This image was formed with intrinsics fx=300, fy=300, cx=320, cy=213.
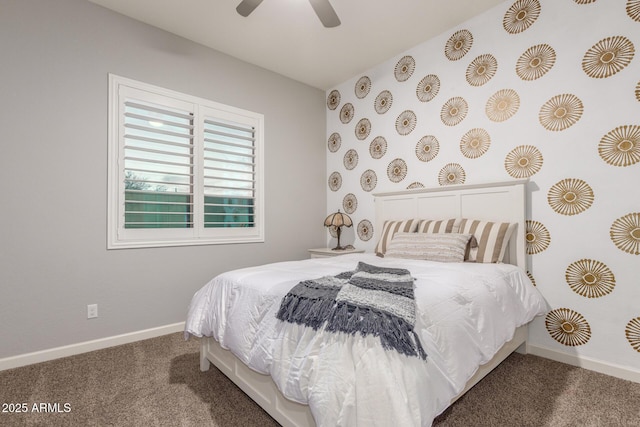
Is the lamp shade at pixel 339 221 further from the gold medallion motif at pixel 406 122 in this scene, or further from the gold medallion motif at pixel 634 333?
the gold medallion motif at pixel 634 333

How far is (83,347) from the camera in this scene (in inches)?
94.3

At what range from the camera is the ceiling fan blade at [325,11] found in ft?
6.37

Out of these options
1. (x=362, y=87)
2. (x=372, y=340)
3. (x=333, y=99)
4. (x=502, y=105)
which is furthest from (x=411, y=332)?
(x=333, y=99)

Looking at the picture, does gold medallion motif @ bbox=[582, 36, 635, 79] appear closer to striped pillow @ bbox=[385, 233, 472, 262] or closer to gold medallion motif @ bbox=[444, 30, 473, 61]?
gold medallion motif @ bbox=[444, 30, 473, 61]

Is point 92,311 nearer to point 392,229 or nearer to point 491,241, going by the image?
point 392,229

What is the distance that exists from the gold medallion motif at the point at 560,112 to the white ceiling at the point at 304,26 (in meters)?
1.04

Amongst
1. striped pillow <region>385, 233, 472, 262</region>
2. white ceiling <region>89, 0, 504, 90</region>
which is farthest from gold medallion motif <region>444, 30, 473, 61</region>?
striped pillow <region>385, 233, 472, 262</region>

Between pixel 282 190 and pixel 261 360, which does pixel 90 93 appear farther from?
pixel 261 360

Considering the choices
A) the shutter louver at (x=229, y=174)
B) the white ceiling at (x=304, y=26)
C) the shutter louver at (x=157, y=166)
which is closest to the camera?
the white ceiling at (x=304, y=26)

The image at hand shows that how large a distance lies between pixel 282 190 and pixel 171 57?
5.87 feet

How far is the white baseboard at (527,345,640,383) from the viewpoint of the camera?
1978 millimetres

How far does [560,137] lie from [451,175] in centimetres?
88

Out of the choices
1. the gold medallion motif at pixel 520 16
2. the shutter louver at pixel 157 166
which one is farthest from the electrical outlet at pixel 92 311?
the gold medallion motif at pixel 520 16

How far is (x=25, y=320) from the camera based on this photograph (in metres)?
2.19
